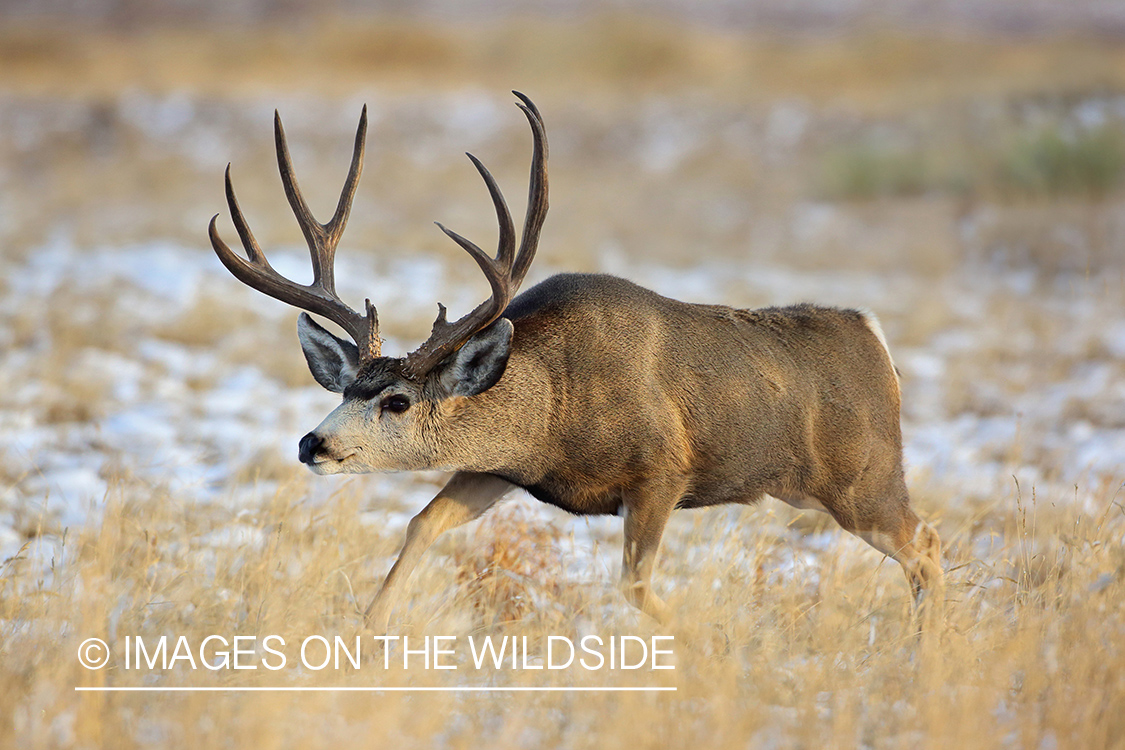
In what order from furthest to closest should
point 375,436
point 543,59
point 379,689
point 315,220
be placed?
point 543,59 < point 315,220 < point 375,436 < point 379,689

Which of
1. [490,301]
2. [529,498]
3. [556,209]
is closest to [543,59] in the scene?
[556,209]

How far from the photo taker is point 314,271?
460cm

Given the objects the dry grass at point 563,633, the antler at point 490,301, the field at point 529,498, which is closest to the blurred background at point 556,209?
the field at point 529,498

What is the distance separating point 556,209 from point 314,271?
14.5m

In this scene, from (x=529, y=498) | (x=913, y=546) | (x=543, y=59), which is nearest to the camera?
(x=913, y=546)

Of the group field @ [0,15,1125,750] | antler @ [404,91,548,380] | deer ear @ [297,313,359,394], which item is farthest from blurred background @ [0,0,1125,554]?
antler @ [404,91,548,380]

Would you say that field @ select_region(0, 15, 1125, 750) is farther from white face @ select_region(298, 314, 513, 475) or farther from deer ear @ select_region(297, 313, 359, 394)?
deer ear @ select_region(297, 313, 359, 394)

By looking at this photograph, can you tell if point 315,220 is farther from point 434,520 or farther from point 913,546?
point 913,546

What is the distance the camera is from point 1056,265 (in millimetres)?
14086

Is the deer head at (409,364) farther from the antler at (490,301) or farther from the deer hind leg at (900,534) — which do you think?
the deer hind leg at (900,534)

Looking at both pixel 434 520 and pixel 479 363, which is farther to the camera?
pixel 434 520

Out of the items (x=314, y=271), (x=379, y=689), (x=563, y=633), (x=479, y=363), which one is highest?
(x=314, y=271)

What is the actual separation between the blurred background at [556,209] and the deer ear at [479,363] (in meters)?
1.92

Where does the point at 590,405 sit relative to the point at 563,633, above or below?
above
